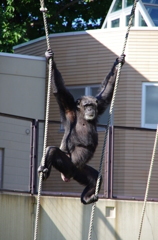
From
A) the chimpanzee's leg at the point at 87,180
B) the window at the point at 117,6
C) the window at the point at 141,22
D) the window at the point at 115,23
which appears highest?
the window at the point at 117,6

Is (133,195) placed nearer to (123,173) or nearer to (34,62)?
(123,173)

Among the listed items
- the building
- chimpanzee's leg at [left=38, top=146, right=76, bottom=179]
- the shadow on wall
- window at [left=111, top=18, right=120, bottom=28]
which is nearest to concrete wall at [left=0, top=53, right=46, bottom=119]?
the building

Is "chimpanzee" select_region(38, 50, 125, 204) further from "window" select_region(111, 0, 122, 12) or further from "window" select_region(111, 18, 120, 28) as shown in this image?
"window" select_region(111, 0, 122, 12)

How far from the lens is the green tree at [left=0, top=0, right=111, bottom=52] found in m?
Answer: 26.0

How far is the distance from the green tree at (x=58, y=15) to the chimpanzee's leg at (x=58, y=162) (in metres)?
15.2

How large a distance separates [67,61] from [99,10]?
23.0 ft

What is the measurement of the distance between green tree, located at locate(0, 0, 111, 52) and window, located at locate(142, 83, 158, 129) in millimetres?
6605

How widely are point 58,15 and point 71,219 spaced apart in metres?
14.1

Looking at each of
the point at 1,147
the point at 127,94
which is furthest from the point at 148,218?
the point at 127,94

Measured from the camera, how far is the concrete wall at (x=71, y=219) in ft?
43.4

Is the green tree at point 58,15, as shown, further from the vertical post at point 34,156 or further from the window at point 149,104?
the vertical post at point 34,156

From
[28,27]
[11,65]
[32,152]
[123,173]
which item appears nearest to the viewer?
[32,152]

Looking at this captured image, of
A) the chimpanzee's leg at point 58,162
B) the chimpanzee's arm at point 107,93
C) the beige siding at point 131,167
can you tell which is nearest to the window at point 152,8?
the beige siding at point 131,167

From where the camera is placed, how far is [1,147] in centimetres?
1410
